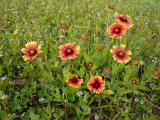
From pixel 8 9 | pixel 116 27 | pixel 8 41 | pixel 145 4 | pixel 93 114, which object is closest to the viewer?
pixel 93 114

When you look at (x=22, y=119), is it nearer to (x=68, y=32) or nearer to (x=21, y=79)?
(x=21, y=79)

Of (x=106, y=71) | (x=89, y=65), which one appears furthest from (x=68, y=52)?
(x=106, y=71)

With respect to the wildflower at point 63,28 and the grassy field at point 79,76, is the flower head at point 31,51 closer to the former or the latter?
the grassy field at point 79,76

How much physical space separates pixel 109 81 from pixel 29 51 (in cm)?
87

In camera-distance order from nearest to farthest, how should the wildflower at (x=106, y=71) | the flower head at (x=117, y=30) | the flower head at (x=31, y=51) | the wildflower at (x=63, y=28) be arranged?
the flower head at (x=31, y=51) → the wildflower at (x=106, y=71) → the flower head at (x=117, y=30) → the wildflower at (x=63, y=28)

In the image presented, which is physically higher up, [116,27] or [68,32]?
[116,27]

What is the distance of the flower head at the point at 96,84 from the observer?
278 cm

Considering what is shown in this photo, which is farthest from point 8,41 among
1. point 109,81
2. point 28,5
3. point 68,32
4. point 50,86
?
point 28,5

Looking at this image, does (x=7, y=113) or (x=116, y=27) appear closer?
(x=7, y=113)

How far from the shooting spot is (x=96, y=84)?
283cm

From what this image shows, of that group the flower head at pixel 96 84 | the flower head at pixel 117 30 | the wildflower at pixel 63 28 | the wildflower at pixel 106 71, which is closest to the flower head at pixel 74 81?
the flower head at pixel 96 84

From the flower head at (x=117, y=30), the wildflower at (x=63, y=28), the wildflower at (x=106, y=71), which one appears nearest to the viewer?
the wildflower at (x=106, y=71)

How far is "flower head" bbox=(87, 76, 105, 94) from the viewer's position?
2.78m

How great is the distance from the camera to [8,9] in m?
4.93
